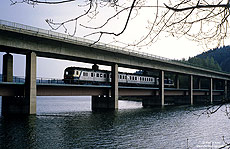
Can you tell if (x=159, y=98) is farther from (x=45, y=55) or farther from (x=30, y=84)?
(x=30, y=84)

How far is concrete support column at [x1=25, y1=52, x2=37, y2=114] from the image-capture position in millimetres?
35625

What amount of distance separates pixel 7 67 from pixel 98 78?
19.0m

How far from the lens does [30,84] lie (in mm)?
35875

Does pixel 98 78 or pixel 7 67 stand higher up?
pixel 7 67

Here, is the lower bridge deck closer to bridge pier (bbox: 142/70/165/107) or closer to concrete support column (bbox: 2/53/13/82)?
bridge pier (bbox: 142/70/165/107)

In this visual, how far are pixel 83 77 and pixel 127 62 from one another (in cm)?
1093

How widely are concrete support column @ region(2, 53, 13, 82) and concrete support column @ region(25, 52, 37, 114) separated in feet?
10.5

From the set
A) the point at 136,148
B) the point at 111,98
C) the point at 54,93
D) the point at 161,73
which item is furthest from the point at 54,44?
the point at 161,73

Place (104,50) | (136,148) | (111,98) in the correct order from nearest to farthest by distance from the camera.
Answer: (136,148)
(104,50)
(111,98)

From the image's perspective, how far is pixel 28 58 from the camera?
1448 inches

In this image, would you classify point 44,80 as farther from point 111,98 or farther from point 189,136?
point 189,136

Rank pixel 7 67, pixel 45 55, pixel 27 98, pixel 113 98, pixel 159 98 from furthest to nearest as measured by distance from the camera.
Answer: pixel 159 98, pixel 113 98, pixel 45 55, pixel 7 67, pixel 27 98

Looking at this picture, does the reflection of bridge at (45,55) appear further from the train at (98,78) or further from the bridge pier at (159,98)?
the bridge pier at (159,98)

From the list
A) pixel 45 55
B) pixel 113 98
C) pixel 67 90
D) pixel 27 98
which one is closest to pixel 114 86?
pixel 113 98
